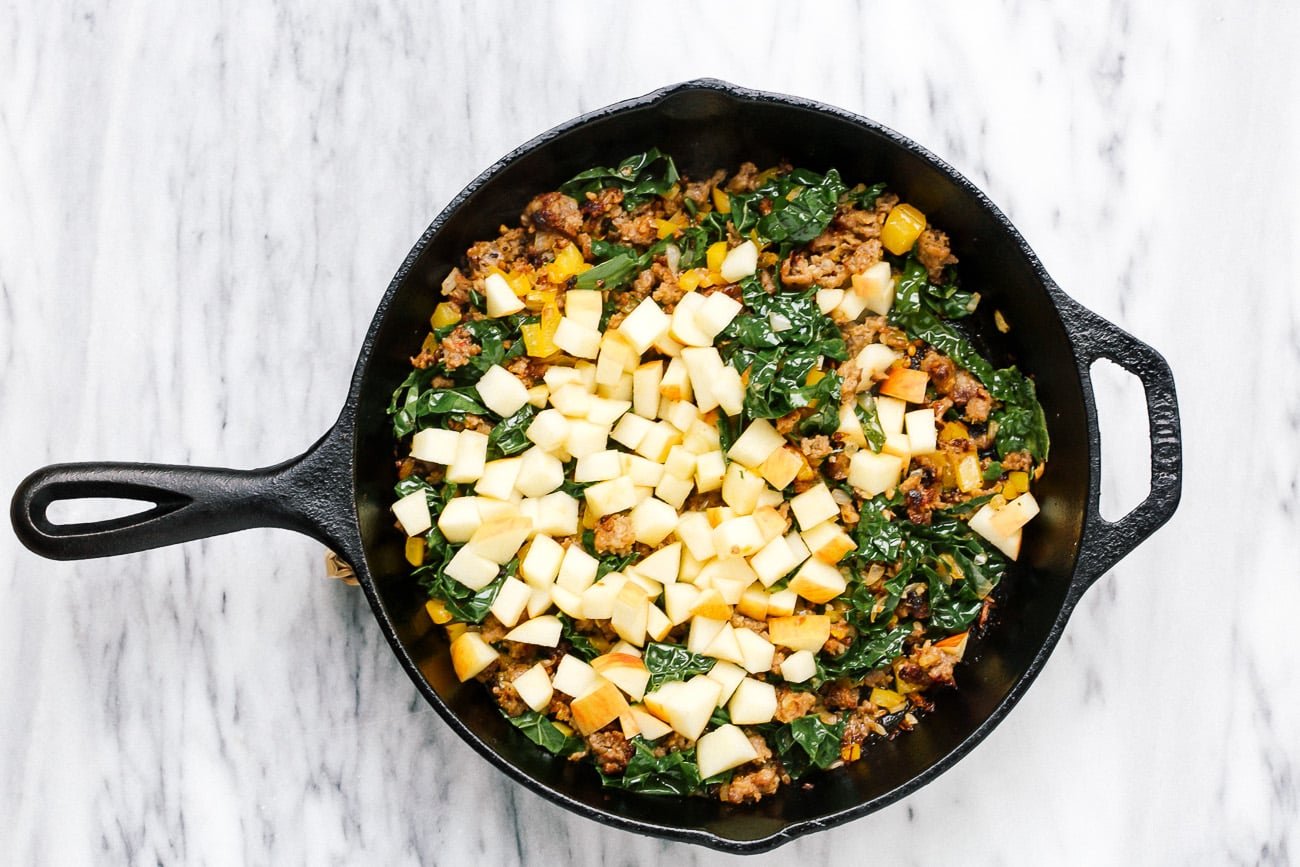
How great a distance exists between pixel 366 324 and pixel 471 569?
773 millimetres

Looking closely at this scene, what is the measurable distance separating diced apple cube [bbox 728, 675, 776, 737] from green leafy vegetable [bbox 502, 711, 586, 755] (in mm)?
444

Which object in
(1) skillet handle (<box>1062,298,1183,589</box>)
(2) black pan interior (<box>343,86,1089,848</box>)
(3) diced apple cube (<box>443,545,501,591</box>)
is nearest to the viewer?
(1) skillet handle (<box>1062,298,1183,589</box>)

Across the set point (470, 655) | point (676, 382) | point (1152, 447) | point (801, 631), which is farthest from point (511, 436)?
point (1152, 447)

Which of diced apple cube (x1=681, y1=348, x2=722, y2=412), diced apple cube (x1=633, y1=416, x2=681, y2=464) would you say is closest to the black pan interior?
diced apple cube (x1=681, y1=348, x2=722, y2=412)

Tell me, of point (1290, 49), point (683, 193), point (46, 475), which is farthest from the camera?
point (1290, 49)

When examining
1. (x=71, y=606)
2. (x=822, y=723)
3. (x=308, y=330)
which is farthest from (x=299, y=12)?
(x=822, y=723)

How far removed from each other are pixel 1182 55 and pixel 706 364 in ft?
5.53

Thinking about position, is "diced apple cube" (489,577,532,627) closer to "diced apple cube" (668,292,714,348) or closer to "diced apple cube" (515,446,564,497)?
"diced apple cube" (515,446,564,497)

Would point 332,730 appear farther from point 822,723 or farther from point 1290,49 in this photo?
point 1290,49

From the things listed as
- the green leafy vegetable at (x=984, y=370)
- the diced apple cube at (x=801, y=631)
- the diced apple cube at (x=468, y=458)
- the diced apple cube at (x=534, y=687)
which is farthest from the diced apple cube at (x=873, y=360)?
the diced apple cube at (x=534, y=687)

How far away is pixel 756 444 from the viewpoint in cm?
286

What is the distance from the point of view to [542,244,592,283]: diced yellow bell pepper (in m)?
2.94

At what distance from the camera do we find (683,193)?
3041 millimetres

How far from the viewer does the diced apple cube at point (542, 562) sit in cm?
285
